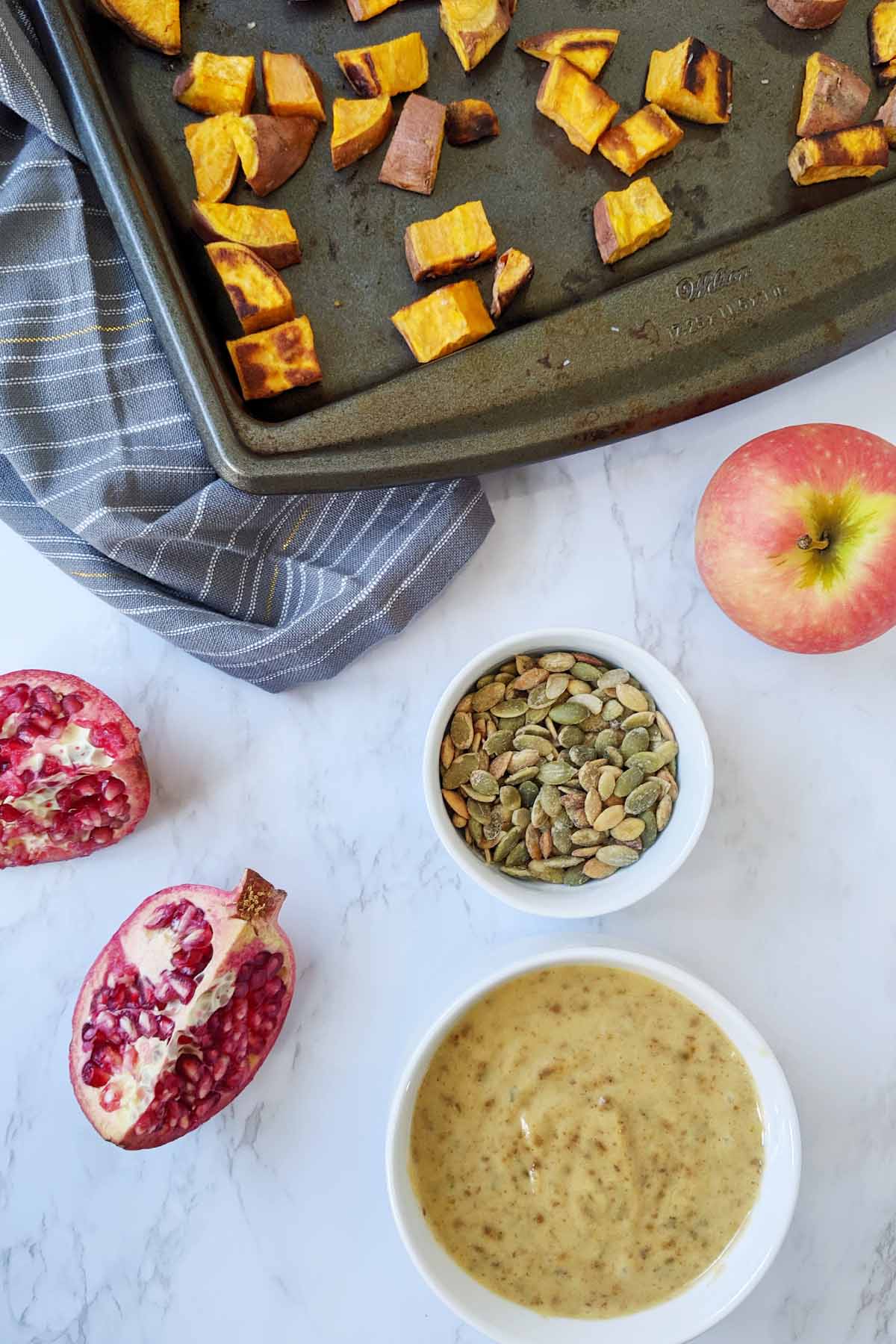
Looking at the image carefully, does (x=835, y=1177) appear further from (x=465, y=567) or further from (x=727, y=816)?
(x=465, y=567)

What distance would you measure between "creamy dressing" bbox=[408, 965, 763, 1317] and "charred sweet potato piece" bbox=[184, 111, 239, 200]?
3.26ft

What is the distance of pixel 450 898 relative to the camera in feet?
4.64

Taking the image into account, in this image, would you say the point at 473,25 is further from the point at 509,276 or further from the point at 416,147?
the point at 509,276

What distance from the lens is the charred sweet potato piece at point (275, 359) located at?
48.3 inches

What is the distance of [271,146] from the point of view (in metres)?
1.24

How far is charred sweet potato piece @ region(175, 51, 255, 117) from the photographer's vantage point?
1228 millimetres

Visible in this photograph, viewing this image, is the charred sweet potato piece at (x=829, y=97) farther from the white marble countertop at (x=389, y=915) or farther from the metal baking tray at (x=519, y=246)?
the white marble countertop at (x=389, y=915)

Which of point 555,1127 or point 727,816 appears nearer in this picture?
point 555,1127

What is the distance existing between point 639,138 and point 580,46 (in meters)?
0.13

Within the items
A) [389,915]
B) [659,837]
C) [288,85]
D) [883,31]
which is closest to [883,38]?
[883,31]

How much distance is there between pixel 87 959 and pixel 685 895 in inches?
31.1

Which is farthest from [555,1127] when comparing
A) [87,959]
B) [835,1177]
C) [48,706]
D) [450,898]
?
[48,706]

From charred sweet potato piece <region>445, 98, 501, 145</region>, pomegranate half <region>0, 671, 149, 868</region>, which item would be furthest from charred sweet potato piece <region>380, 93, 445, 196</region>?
pomegranate half <region>0, 671, 149, 868</region>

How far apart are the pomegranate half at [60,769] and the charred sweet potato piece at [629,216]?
Answer: 83 centimetres
